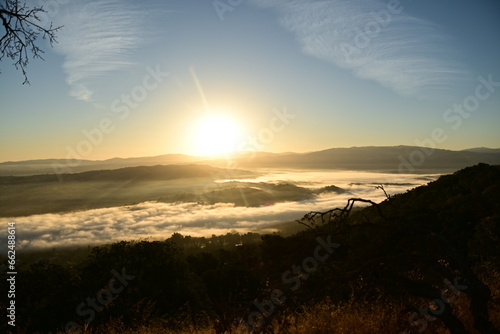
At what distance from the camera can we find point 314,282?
3701 millimetres

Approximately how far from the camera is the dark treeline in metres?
3.95

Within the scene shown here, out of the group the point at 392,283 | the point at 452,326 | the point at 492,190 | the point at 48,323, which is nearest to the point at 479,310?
→ the point at 452,326

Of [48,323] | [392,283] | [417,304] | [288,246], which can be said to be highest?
[392,283]

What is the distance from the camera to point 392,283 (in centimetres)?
443

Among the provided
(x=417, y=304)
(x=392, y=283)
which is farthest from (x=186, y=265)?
(x=392, y=283)

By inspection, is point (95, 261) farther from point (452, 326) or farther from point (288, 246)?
point (288, 246)

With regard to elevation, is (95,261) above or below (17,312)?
above

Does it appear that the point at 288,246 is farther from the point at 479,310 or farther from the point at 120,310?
the point at 479,310

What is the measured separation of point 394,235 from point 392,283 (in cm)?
77

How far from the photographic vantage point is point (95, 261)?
1343 cm

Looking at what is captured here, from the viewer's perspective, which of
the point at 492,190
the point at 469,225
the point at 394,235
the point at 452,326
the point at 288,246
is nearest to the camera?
the point at 452,326

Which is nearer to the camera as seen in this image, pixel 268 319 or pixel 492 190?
pixel 268 319

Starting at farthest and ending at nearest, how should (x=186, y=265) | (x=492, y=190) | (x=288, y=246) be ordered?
(x=288, y=246), (x=492, y=190), (x=186, y=265)

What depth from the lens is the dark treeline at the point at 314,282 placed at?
395 cm
